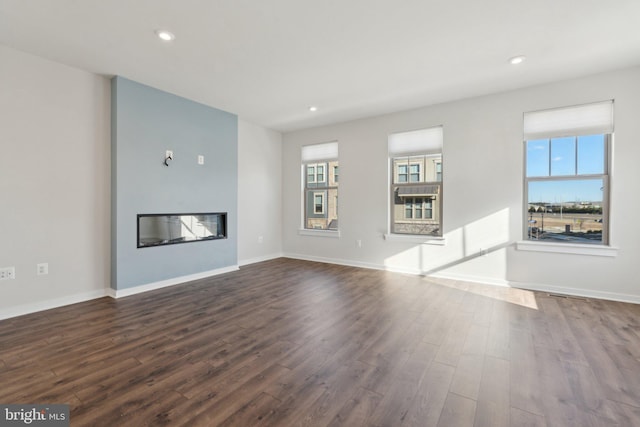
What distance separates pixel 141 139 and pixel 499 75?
4619mm

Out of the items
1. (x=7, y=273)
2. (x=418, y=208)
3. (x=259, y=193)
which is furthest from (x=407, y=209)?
(x=7, y=273)

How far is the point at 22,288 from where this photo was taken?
3.01 metres

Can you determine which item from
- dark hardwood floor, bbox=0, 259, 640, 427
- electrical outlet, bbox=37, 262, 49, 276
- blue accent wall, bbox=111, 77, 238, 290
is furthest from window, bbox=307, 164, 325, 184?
electrical outlet, bbox=37, 262, 49, 276

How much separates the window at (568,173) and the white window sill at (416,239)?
3.73 feet

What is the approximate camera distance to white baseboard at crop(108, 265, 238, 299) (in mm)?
3566

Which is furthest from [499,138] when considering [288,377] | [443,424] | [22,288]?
[22,288]

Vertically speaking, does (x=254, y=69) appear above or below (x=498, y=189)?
above

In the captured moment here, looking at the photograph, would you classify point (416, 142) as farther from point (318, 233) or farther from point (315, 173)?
point (318, 233)

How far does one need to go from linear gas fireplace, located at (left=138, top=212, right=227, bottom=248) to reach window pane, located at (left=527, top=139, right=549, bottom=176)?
468cm

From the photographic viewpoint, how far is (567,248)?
12.1 feet

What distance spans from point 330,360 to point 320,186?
4.17 m

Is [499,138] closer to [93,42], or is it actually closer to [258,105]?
[258,105]

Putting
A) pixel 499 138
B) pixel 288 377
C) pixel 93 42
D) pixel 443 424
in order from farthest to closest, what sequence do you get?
pixel 499 138
pixel 93 42
pixel 288 377
pixel 443 424

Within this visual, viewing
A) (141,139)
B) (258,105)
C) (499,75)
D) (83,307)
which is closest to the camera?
(83,307)
